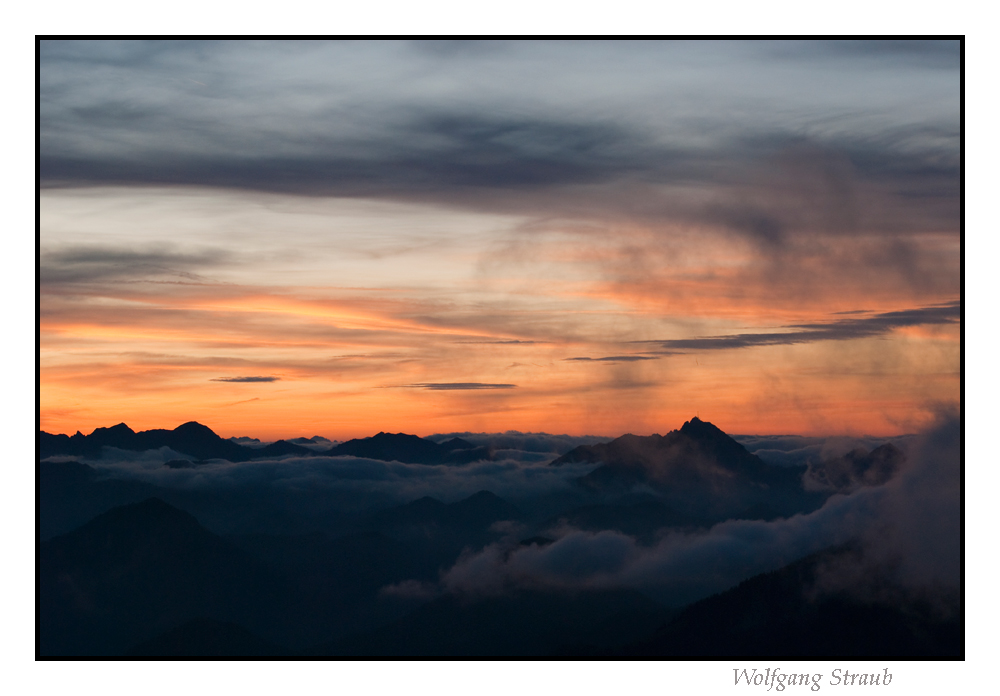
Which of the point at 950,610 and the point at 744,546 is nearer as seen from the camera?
the point at 950,610

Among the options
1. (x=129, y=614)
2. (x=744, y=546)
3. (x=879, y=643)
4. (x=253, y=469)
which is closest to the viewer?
(x=129, y=614)

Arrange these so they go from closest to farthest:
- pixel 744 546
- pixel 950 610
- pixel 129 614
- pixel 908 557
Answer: pixel 950 610
pixel 908 557
pixel 129 614
pixel 744 546

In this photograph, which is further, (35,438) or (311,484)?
(311,484)

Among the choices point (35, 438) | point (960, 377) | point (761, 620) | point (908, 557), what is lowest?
point (761, 620)

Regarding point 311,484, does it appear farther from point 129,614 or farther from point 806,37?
point 806,37
